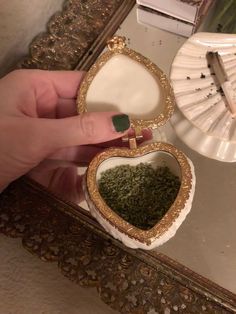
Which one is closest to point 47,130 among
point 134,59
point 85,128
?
point 85,128

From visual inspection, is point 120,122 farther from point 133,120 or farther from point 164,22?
point 164,22

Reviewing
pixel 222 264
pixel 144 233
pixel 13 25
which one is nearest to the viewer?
pixel 144 233

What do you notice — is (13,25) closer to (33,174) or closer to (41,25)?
(41,25)

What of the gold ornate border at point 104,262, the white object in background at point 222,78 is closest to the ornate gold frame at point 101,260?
the gold ornate border at point 104,262

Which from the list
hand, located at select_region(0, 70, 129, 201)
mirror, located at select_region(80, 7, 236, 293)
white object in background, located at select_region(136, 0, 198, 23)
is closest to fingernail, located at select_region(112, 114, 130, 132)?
hand, located at select_region(0, 70, 129, 201)

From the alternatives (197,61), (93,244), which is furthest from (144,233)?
(197,61)

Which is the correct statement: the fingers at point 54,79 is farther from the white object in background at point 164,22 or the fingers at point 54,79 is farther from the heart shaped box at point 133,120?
the white object in background at point 164,22

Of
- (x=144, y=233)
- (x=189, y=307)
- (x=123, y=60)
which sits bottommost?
(x=189, y=307)
